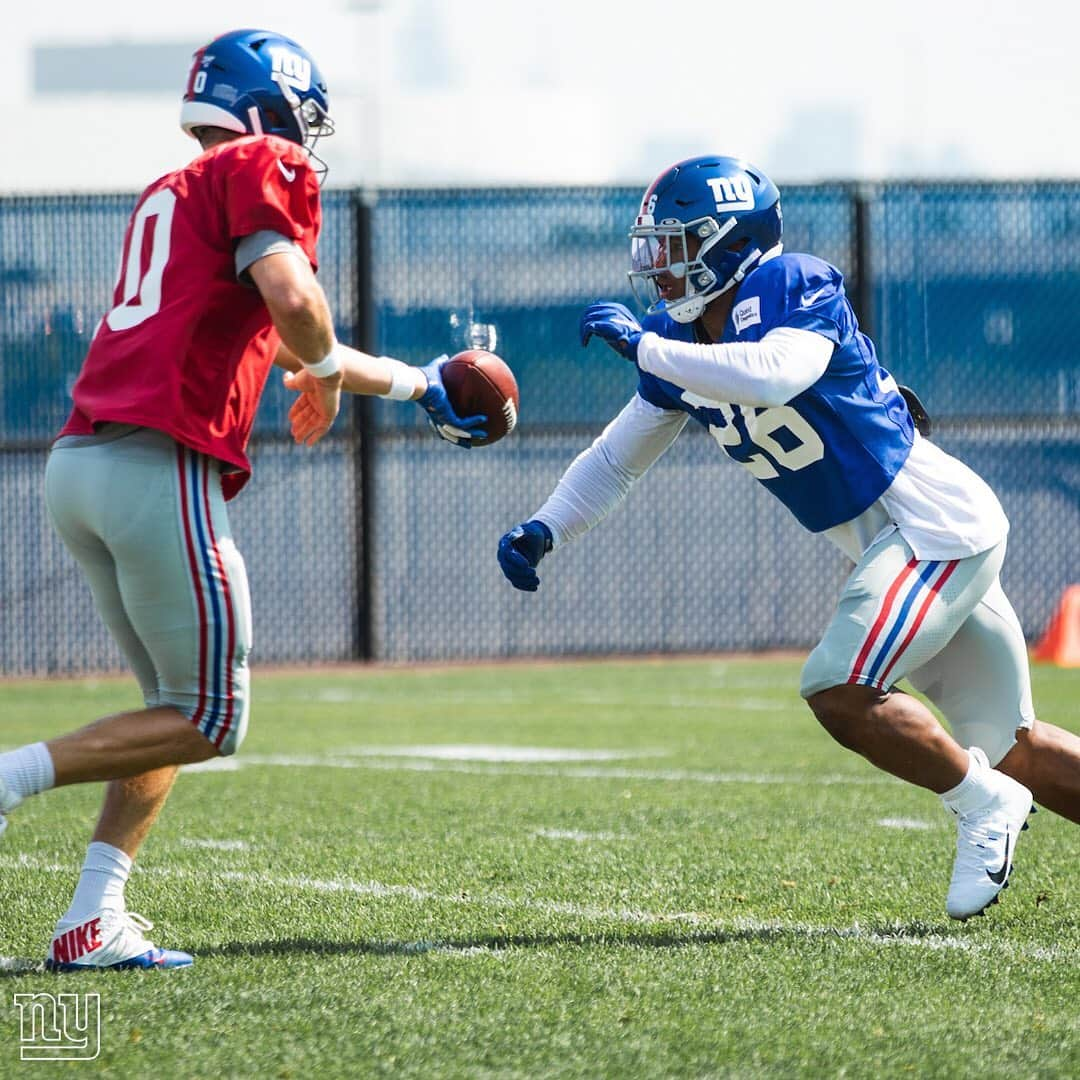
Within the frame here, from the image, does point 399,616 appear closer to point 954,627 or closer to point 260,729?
point 260,729

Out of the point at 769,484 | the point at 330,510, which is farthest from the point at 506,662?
the point at 769,484

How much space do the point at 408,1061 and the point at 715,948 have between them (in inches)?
41.4

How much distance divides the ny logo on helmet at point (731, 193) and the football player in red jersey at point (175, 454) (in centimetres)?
102

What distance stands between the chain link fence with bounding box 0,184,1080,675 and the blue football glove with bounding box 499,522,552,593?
7.68m

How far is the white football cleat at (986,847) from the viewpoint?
390 centimetres

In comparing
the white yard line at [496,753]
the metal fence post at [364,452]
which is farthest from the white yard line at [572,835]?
the metal fence post at [364,452]

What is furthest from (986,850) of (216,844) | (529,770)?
(529,770)

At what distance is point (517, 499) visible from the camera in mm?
12578

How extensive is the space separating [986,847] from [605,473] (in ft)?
4.48

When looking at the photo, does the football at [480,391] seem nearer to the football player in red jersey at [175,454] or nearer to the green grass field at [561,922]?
the football player in red jersey at [175,454]

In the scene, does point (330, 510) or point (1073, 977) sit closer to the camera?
point (1073, 977)

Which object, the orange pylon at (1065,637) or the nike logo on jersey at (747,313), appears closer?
the nike logo on jersey at (747,313)

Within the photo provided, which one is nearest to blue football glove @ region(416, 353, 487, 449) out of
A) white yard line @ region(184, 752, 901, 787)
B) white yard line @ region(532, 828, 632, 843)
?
white yard line @ region(532, 828, 632, 843)

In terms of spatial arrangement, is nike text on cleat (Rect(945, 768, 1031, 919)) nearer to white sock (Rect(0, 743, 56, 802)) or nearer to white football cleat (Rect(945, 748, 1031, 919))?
white football cleat (Rect(945, 748, 1031, 919))
